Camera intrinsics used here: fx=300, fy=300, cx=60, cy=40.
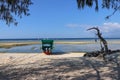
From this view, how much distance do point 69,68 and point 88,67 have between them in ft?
2.25

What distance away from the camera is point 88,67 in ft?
35.2

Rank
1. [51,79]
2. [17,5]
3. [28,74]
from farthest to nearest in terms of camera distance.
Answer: [17,5]
[28,74]
[51,79]

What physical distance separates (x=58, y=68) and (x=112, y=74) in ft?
7.23

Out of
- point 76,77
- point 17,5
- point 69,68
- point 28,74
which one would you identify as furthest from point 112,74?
point 17,5

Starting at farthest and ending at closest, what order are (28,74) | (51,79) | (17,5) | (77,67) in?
(17,5), (77,67), (28,74), (51,79)

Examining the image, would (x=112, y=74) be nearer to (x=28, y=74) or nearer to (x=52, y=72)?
(x=52, y=72)

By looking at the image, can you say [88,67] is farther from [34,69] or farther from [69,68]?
[34,69]

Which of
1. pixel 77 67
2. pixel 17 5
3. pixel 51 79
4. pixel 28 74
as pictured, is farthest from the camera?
pixel 17 5

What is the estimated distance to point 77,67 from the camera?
35.5 feet

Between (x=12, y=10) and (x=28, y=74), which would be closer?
(x=28, y=74)

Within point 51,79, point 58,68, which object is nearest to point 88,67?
point 58,68

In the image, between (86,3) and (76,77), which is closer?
(76,77)

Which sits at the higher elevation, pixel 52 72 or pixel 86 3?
pixel 86 3

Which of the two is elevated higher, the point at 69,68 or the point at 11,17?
the point at 11,17
